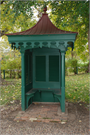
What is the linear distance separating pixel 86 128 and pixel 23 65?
3.16 meters

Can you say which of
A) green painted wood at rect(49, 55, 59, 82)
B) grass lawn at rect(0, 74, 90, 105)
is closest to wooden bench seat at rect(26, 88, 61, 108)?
green painted wood at rect(49, 55, 59, 82)

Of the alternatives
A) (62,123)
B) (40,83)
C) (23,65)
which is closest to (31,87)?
(40,83)

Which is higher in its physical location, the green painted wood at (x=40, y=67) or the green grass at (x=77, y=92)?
the green painted wood at (x=40, y=67)

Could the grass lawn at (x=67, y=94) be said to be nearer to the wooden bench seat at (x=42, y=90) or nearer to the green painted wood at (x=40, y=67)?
the wooden bench seat at (x=42, y=90)

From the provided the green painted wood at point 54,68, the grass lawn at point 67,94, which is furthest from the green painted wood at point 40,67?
the grass lawn at point 67,94

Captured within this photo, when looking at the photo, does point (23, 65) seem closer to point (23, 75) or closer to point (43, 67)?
point (23, 75)

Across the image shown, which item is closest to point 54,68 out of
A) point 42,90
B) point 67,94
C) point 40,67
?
point 40,67

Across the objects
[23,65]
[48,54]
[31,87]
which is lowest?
[31,87]

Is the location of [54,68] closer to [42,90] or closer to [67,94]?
[42,90]

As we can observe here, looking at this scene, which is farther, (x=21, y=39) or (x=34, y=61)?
(x=34, y=61)

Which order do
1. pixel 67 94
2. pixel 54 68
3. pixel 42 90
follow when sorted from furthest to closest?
1. pixel 67 94
2. pixel 54 68
3. pixel 42 90

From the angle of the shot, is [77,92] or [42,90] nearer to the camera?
[42,90]

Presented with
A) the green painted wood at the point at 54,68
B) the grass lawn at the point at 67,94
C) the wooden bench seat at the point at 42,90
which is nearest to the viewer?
the wooden bench seat at the point at 42,90

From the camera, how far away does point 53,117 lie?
4.71 m
